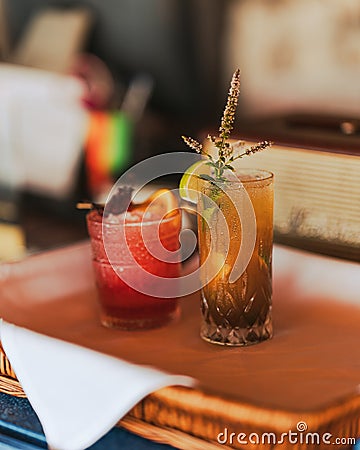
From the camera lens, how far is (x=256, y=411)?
73cm

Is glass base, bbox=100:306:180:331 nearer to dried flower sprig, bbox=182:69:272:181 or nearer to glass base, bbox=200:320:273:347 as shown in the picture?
glass base, bbox=200:320:273:347

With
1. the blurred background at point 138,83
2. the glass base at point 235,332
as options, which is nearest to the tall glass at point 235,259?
the glass base at point 235,332

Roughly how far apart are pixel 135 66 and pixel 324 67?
963 mm

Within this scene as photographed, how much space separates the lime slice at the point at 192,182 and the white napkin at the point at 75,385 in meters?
0.21

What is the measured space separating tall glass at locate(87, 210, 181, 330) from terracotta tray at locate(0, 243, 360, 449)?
2 cm

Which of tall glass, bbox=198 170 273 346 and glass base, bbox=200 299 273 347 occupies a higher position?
tall glass, bbox=198 170 273 346

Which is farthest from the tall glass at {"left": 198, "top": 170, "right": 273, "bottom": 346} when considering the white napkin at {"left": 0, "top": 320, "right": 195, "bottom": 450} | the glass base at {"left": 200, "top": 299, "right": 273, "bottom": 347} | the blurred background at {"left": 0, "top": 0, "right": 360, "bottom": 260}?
the blurred background at {"left": 0, "top": 0, "right": 360, "bottom": 260}

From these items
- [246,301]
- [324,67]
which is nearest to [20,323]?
[246,301]

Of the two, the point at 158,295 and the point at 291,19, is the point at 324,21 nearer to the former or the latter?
the point at 291,19

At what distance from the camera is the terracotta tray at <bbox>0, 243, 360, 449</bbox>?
2.46ft
